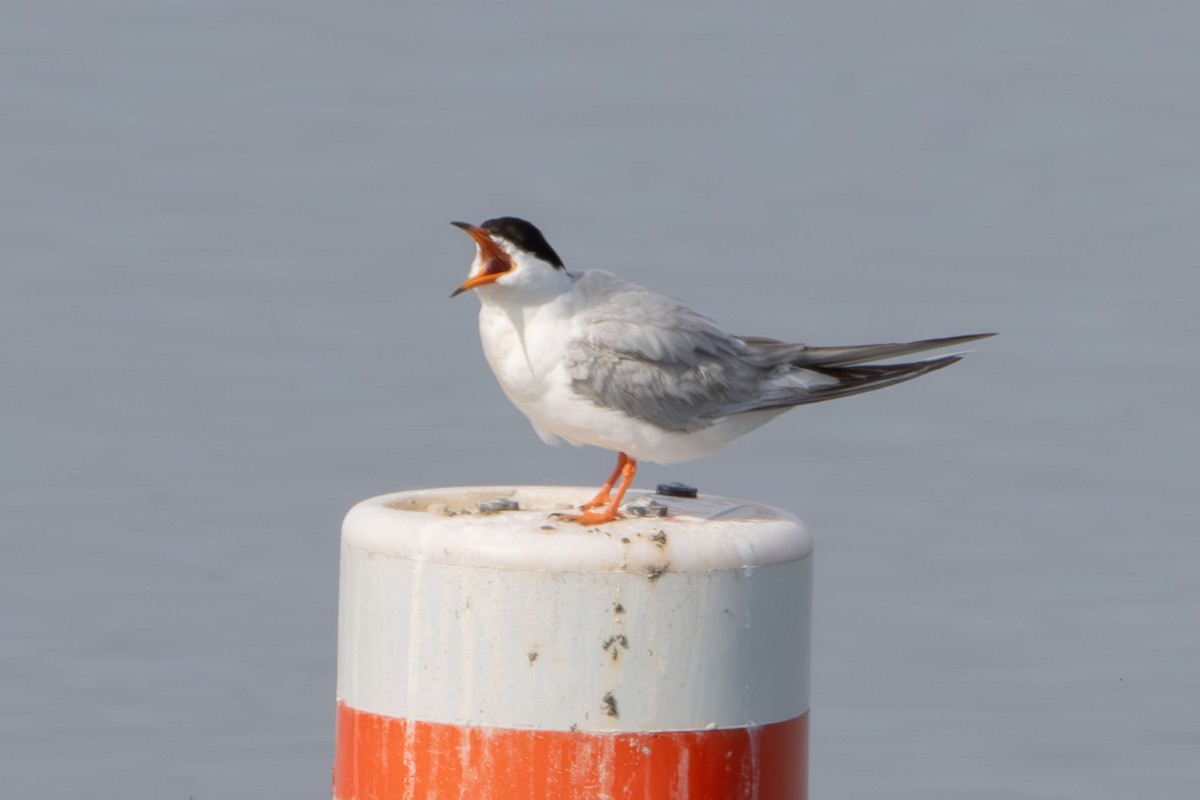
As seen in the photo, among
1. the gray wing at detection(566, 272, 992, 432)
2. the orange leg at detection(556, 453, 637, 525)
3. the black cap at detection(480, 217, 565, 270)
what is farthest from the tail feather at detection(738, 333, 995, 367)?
the black cap at detection(480, 217, 565, 270)

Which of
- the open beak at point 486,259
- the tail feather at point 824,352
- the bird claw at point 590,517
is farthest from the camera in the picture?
the tail feather at point 824,352

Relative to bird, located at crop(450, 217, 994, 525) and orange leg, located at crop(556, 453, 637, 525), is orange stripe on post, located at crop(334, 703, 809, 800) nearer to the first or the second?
orange leg, located at crop(556, 453, 637, 525)

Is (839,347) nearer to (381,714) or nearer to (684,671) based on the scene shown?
(684,671)

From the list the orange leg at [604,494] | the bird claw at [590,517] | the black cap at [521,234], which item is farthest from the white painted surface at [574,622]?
the black cap at [521,234]

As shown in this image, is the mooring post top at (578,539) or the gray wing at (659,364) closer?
the mooring post top at (578,539)

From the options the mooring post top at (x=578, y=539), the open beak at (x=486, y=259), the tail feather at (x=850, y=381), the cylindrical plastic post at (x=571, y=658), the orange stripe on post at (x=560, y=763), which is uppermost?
the open beak at (x=486, y=259)

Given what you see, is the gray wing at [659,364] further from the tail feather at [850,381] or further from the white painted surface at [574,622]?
the white painted surface at [574,622]

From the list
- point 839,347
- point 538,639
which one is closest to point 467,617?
point 538,639
